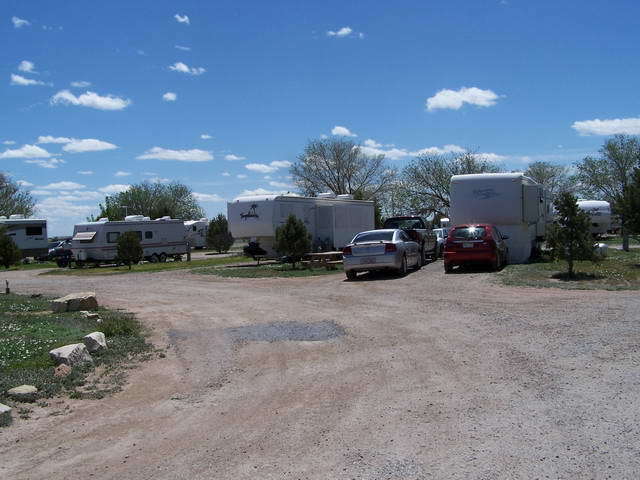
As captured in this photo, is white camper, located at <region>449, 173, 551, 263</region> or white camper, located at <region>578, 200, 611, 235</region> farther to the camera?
white camper, located at <region>578, 200, 611, 235</region>

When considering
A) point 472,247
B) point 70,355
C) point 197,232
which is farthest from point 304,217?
point 197,232

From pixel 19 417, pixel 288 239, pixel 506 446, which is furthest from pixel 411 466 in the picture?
pixel 288 239

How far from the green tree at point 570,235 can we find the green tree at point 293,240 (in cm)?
951

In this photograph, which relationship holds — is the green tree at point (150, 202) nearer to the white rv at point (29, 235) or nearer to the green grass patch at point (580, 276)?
the white rv at point (29, 235)

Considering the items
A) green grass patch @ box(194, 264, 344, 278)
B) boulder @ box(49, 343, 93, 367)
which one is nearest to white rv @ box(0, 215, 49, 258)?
green grass patch @ box(194, 264, 344, 278)

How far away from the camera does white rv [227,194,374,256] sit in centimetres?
2714

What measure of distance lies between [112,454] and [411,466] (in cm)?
244

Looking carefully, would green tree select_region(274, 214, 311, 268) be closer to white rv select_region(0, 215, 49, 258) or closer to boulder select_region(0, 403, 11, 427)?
boulder select_region(0, 403, 11, 427)

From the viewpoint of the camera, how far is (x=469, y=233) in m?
19.1

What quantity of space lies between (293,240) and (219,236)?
21.9 meters

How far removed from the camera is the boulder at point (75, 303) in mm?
13602

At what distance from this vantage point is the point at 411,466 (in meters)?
4.62

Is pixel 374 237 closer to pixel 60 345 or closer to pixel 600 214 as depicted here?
pixel 60 345

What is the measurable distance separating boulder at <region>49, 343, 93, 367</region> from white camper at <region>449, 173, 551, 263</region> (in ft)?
53.3
